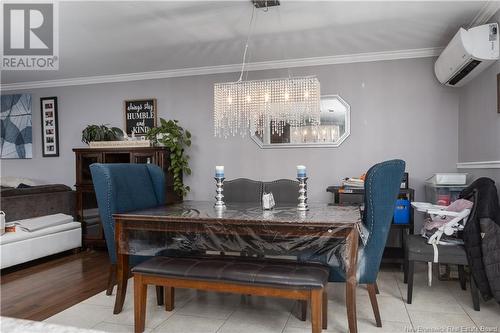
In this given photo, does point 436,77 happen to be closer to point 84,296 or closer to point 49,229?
point 84,296

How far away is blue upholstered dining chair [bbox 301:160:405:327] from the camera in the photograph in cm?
211

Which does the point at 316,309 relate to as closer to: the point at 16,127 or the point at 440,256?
the point at 440,256

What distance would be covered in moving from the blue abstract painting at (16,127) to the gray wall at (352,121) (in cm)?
113

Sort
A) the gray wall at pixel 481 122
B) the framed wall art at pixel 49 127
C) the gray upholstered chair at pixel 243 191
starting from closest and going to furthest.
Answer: the gray wall at pixel 481 122
the gray upholstered chair at pixel 243 191
the framed wall art at pixel 49 127

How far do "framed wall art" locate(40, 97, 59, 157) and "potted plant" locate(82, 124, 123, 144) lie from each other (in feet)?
2.92

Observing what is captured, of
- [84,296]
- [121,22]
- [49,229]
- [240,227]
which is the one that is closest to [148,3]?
[121,22]

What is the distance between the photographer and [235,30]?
333cm

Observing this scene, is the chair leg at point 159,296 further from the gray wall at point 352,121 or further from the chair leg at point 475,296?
the chair leg at point 475,296

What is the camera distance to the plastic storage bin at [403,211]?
3543 mm

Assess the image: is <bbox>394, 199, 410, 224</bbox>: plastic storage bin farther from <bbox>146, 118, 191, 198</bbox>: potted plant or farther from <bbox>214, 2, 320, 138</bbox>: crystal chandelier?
<bbox>146, 118, 191, 198</bbox>: potted plant

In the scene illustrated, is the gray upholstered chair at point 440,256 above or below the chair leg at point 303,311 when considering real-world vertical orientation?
above

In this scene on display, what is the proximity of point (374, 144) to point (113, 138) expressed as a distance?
10.6 feet

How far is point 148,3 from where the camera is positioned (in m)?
2.78

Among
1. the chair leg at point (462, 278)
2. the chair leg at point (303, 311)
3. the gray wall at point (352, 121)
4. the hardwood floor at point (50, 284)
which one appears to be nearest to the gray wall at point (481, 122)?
the gray wall at point (352, 121)
